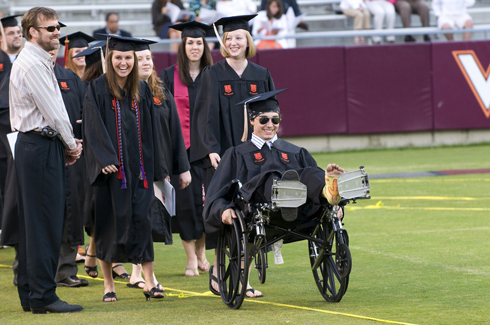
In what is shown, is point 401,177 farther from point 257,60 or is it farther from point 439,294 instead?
point 439,294

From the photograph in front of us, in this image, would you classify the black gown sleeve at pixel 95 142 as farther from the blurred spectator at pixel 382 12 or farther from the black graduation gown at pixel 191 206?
the blurred spectator at pixel 382 12

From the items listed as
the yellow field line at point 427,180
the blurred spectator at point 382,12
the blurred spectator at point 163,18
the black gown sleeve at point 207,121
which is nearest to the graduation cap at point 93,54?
the black gown sleeve at point 207,121

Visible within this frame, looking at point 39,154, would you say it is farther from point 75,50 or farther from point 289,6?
point 289,6

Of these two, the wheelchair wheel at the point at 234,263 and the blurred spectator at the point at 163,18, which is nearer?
the wheelchair wheel at the point at 234,263

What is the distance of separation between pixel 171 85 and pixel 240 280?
2.71 m

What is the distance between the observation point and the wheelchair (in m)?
→ 5.33

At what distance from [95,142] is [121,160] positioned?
0.24m

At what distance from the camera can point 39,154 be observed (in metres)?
5.55

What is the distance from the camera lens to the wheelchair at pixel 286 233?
17.5ft

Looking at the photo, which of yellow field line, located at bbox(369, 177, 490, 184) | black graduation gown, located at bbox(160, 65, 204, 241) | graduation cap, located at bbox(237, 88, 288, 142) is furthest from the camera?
yellow field line, located at bbox(369, 177, 490, 184)

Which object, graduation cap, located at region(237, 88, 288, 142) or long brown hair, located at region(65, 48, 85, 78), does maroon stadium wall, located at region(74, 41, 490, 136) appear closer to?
long brown hair, located at region(65, 48, 85, 78)

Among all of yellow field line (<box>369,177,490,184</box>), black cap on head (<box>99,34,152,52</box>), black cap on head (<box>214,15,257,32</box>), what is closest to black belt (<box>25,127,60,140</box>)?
black cap on head (<box>99,34,152,52</box>)

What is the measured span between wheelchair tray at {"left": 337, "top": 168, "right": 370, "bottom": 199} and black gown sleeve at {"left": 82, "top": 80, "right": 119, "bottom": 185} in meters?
1.78

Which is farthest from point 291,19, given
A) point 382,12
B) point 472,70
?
point 472,70
